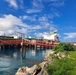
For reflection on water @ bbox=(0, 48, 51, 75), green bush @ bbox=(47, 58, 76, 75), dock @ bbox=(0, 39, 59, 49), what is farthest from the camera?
dock @ bbox=(0, 39, 59, 49)

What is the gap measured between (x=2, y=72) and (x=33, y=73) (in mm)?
14229

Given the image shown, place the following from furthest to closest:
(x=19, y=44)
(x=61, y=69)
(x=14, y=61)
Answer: (x=19, y=44) < (x=14, y=61) < (x=61, y=69)

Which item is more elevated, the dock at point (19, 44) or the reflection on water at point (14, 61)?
the dock at point (19, 44)

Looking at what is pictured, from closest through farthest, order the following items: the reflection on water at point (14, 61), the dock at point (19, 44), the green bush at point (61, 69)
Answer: the green bush at point (61, 69) < the reflection on water at point (14, 61) < the dock at point (19, 44)

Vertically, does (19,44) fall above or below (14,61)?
above

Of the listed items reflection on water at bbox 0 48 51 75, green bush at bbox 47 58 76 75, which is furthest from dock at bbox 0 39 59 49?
green bush at bbox 47 58 76 75

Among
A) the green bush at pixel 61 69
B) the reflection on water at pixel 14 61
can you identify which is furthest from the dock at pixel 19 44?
the green bush at pixel 61 69

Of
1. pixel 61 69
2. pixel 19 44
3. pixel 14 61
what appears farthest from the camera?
pixel 19 44

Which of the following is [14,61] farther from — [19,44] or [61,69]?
[19,44]

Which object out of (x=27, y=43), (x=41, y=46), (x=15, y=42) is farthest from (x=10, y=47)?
(x=41, y=46)

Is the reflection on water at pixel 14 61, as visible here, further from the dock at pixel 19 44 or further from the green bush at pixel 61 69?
the dock at pixel 19 44

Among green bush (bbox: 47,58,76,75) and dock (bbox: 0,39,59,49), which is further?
dock (bbox: 0,39,59,49)

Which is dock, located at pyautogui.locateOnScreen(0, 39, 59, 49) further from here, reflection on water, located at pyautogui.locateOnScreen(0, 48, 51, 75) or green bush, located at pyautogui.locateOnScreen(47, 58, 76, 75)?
green bush, located at pyautogui.locateOnScreen(47, 58, 76, 75)

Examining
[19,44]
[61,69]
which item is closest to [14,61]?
[61,69]
